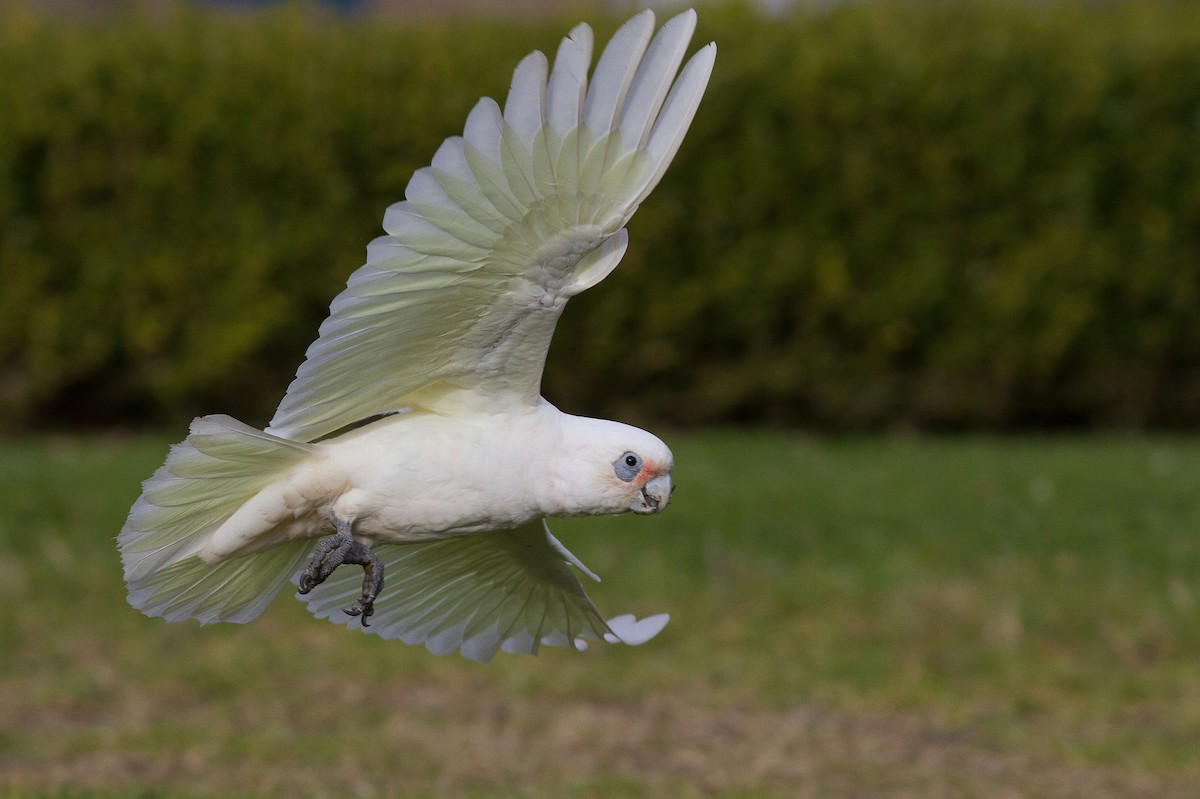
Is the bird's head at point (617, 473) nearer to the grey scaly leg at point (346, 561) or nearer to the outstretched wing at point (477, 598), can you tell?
the grey scaly leg at point (346, 561)

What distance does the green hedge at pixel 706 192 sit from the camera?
8.52m

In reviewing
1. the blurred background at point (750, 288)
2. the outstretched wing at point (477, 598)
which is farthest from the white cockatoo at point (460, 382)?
the blurred background at point (750, 288)

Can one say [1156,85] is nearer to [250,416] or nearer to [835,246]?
[835,246]

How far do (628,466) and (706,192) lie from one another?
5.65m

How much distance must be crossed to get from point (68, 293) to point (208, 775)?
4.48m

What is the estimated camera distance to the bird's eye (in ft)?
10.7

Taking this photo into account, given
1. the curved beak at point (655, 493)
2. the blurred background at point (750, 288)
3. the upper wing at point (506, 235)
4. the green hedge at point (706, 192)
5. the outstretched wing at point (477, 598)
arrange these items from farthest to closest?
1. the green hedge at point (706, 192)
2. the blurred background at point (750, 288)
3. the outstretched wing at point (477, 598)
4. the curved beak at point (655, 493)
5. the upper wing at point (506, 235)

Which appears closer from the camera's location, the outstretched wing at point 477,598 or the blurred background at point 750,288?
the outstretched wing at point 477,598

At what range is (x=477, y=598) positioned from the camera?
4059mm

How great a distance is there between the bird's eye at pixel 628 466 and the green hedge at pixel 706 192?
553cm

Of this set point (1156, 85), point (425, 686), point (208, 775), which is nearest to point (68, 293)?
point (425, 686)

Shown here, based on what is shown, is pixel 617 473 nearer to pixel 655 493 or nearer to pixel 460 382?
pixel 655 493

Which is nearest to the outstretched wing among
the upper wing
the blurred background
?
the upper wing

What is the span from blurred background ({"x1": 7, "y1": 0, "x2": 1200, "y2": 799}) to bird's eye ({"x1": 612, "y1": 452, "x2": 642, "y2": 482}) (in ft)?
10.6
